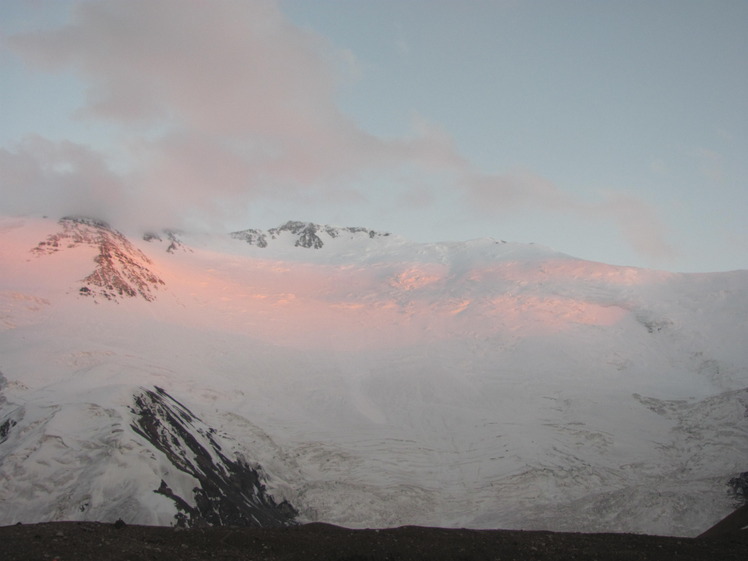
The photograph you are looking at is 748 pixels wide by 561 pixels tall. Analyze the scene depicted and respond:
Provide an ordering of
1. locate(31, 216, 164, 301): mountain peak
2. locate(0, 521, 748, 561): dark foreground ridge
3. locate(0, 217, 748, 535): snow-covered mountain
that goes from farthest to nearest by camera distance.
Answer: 1. locate(31, 216, 164, 301): mountain peak
2. locate(0, 217, 748, 535): snow-covered mountain
3. locate(0, 521, 748, 561): dark foreground ridge

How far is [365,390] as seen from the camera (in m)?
77.8

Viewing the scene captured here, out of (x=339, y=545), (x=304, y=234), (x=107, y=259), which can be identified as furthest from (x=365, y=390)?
(x=304, y=234)

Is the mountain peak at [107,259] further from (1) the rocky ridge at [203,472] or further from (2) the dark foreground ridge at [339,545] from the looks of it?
(2) the dark foreground ridge at [339,545]

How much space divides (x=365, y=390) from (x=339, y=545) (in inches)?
2188

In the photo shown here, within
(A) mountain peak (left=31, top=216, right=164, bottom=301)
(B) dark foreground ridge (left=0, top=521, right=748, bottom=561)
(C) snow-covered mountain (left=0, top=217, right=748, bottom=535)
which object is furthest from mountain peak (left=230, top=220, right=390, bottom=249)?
(B) dark foreground ridge (left=0, top=521, right=748, bottom=561)

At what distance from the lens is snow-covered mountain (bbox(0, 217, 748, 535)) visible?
4266cm

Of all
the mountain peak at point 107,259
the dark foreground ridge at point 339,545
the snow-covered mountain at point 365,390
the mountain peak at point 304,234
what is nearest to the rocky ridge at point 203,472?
the snow-covered mountain at point 365,390

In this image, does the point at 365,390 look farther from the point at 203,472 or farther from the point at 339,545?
the point at 339,545

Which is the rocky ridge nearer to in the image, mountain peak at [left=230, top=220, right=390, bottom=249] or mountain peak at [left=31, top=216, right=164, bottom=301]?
mountain peak at [left=31, top=216, right=164, bottom=301]

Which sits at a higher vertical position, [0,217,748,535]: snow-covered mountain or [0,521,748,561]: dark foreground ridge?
[0,217,748,535]: snow-covered mountain

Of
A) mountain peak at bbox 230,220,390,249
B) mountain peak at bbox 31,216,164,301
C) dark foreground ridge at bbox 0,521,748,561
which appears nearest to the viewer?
dark foreground ridge at bbox 0,521,748,561

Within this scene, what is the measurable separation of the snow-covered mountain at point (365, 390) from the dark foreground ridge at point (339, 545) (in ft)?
44.9

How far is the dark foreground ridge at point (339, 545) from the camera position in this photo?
62.9 ft

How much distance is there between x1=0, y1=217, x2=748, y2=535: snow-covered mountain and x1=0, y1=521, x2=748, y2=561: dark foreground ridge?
1368cm
